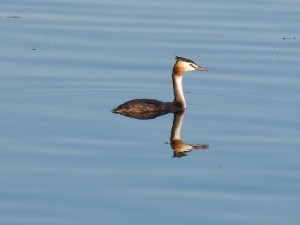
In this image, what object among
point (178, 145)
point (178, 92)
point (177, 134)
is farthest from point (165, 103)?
point (178, 145)

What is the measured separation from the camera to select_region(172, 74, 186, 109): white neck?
1455 centimetres

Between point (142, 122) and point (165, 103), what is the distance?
83 centimetres

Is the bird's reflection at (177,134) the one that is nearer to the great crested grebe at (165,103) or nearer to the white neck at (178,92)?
the great crested grebe at (165,103)

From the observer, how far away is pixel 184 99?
14711 millimetres

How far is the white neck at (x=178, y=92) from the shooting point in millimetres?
14555

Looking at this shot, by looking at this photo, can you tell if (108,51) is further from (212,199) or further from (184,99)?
(212,199)

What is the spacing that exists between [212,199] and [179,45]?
22.7 ft

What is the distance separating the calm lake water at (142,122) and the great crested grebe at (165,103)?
18cm

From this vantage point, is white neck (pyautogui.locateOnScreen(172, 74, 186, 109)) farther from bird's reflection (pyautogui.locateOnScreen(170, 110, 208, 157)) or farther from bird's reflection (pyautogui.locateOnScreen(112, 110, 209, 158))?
bird's reflection (pyautogui.locateOnScreen(170, 110, 208, 157))

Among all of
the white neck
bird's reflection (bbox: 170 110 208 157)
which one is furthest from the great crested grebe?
bird's reflection (bbox: 170 110 208 157)

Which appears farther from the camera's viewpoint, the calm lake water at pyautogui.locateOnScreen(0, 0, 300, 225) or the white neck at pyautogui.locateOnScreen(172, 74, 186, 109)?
the white neck at pyautogui.locateOnScreen(172, 74, 186, 109)

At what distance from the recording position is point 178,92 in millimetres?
14688

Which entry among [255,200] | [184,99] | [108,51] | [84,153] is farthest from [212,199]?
[108,51]

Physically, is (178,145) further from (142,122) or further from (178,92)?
(178,92)
